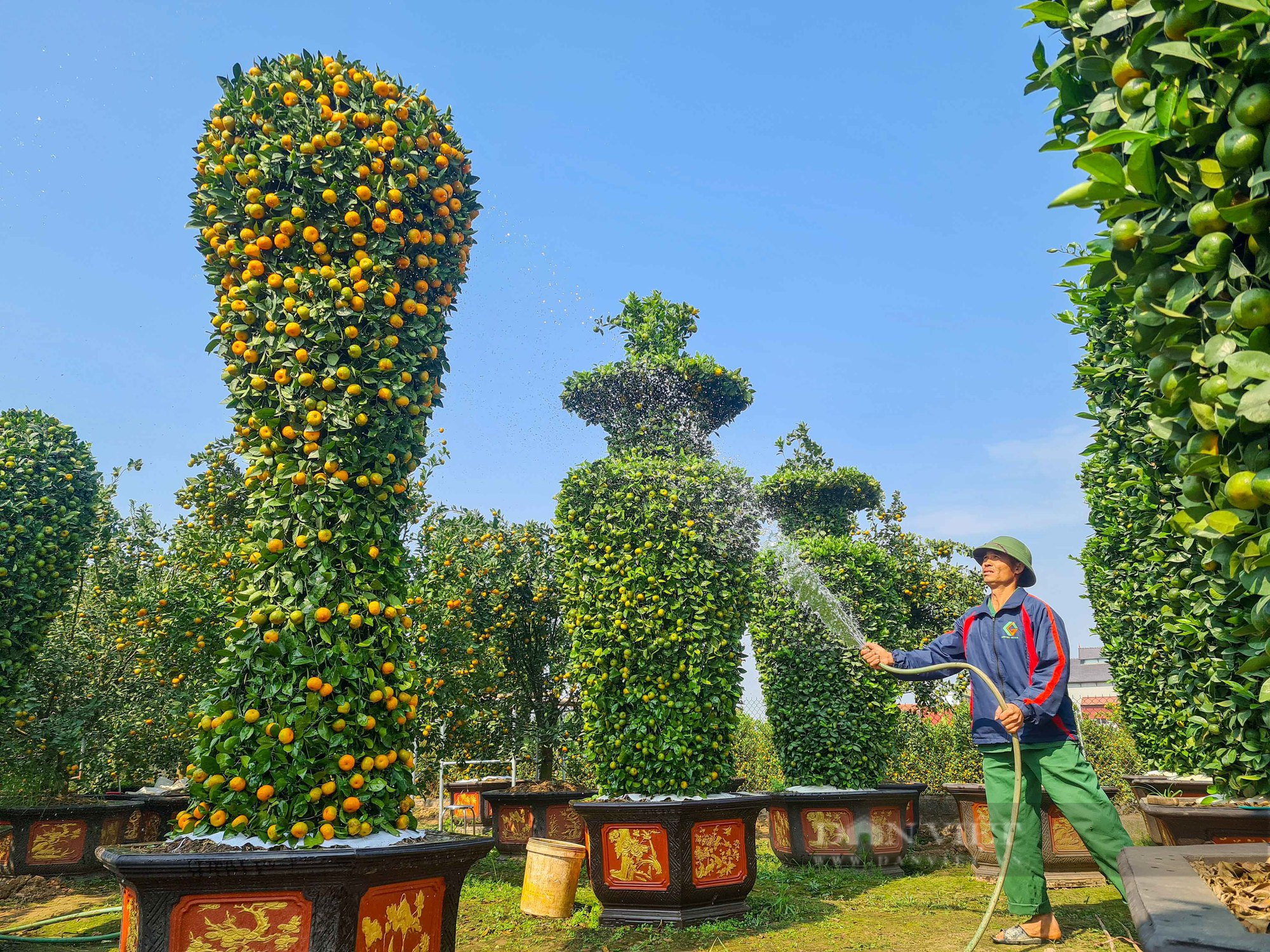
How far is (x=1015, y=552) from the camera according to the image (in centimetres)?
541

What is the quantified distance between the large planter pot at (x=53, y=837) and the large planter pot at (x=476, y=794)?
17.7 ft

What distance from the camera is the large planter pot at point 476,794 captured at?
13625mm

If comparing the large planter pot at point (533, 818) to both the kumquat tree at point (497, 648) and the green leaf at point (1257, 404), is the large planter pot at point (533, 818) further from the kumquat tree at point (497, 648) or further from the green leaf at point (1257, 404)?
the green leaf at point (1257, 404)

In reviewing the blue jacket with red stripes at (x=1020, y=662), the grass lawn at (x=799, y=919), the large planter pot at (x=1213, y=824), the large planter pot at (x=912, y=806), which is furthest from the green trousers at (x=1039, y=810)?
the large planter pot at (x=912, y=806)

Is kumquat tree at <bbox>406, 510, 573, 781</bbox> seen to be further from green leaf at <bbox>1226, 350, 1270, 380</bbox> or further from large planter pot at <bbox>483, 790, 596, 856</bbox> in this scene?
green leaf at <bbox>1226, 350, 1270, 380</bbox>

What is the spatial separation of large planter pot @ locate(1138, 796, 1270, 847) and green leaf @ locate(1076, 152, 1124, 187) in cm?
362

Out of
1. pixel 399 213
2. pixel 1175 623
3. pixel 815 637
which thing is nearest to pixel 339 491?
pixel 399 213

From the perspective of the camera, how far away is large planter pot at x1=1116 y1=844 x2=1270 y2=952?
61.2 inches

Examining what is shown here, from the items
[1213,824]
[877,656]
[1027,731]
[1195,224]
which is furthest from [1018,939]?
[1195,224]

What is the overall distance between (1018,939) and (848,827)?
15.0 ft

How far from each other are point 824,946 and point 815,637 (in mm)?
4859

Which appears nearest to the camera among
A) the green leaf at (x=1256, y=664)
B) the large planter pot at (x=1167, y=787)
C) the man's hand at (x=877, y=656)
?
the green leaf at (x=1256, y=664)

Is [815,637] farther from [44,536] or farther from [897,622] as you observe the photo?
[44,536]

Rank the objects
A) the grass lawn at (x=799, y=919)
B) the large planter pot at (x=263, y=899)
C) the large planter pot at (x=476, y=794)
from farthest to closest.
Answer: the large planter pot at (x=476, y=794)
the grass lawn at (x=799, y=919)
the large planter pot at (x=263, y=899)
